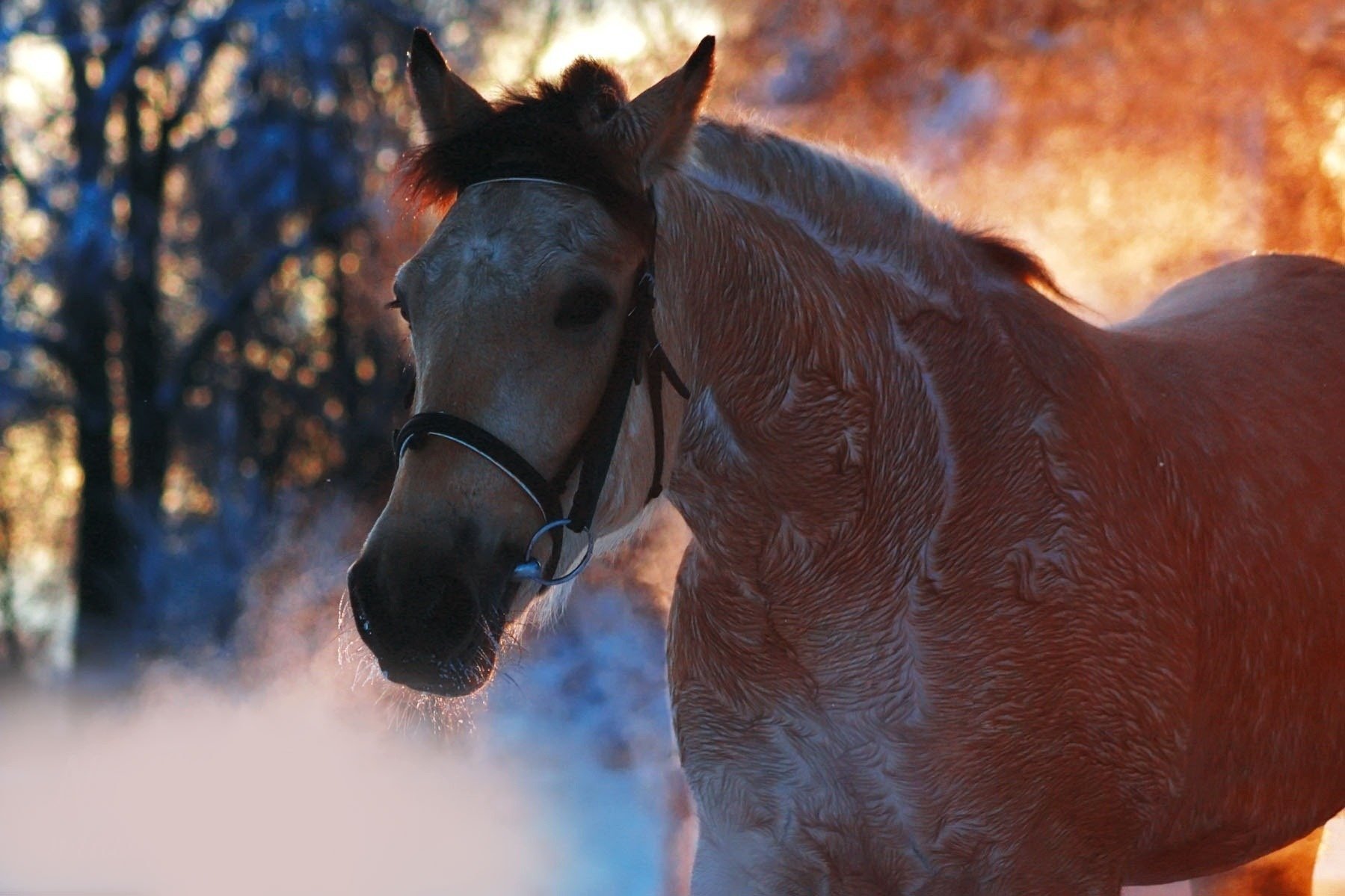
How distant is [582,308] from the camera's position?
7.45 ft

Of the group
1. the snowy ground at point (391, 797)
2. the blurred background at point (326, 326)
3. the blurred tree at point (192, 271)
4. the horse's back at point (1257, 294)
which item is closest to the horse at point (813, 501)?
the blurred background at point (326, 326)

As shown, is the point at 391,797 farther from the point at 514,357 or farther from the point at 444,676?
the point at 514,357

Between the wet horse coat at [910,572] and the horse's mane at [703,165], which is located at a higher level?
the horse's mane at [703,165]

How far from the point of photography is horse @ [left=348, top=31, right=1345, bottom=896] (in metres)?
2.21

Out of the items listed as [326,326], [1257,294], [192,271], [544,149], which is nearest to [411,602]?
[544,149]

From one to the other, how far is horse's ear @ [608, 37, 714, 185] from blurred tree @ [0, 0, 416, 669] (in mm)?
8471

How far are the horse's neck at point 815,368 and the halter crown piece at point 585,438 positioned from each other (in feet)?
0.26

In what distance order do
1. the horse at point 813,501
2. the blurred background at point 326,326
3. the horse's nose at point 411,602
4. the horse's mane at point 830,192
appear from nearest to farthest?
the horse's nose at point 411,602
the horse at point 813,501
the horse's mane at point 830,192
the blurred background at point 326,326

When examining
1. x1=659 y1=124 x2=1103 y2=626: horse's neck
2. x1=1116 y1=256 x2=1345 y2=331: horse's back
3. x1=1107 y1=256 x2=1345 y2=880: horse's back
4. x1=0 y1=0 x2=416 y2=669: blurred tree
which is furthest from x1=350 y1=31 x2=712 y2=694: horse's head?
x1=0 y1=0 x2=416 y2=669: blurred tree

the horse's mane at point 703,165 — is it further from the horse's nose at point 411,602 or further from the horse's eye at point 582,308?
the horse's nose at point 411,602

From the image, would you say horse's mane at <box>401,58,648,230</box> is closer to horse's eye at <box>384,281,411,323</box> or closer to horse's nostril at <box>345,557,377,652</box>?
horse's eye at <box>384,281,411,323</box>

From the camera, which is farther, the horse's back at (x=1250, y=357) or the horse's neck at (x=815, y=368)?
the horse's back at (x=1250, y=357)

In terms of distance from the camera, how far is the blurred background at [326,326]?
6.03 m

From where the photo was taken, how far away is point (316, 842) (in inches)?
282
